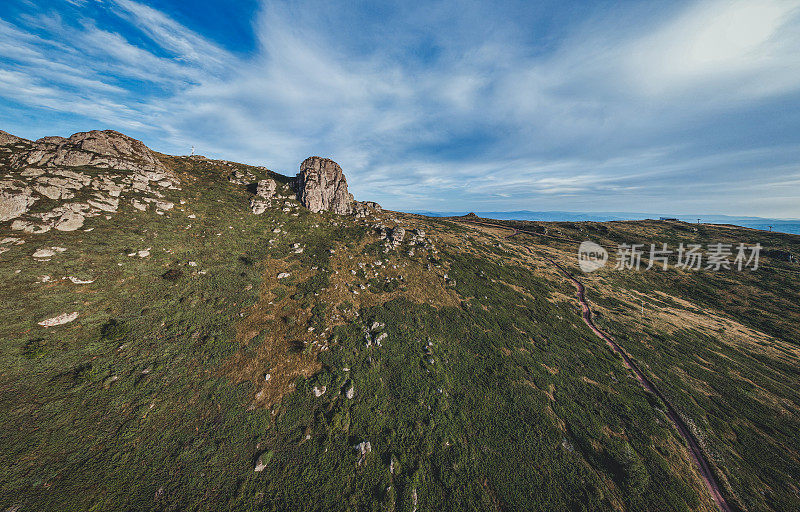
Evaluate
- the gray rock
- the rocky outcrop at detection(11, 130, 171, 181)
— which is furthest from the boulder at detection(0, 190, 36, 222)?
the rocky outcrop at detection(11, 130, 171, 181)

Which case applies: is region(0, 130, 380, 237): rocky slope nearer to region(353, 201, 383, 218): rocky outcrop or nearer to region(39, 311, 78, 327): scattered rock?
region(39, 311, 78, 327): scattered rock

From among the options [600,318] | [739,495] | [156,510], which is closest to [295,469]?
[156,510]

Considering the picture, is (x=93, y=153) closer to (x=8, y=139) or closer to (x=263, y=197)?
(x=8, y=139)

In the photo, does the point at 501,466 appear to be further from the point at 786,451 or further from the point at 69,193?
the point at 69,193

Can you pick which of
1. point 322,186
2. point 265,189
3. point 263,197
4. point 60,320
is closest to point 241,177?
point 265,189

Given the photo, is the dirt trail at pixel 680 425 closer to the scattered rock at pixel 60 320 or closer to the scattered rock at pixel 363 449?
the scattered rock at pixel 363 449

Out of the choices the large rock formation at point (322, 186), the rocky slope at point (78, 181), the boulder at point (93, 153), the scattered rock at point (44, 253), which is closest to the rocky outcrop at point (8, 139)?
the rocky slope at point (78, 181)
